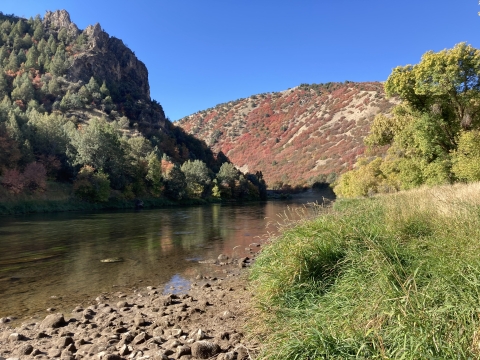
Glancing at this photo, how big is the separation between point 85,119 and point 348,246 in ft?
319

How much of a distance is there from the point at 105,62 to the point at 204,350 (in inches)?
5192

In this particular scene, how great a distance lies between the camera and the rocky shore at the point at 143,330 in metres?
4.77

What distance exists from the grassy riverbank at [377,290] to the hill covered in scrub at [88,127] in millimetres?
46491

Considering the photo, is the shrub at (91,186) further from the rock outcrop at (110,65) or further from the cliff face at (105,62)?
the rock outcrop at (110,65)

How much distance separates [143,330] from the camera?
6016 mm

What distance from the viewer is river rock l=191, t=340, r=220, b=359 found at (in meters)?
4.60

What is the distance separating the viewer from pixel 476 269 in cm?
387

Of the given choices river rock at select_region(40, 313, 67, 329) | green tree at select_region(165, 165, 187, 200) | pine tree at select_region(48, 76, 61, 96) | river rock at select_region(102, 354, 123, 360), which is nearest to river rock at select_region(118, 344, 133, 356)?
river rock at select_region(102, 354, 123, 360)

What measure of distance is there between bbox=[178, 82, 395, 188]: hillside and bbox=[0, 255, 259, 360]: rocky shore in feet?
336

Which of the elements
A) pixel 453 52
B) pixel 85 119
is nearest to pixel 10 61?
pixel 85 119

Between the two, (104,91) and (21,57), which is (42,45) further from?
(104,91)

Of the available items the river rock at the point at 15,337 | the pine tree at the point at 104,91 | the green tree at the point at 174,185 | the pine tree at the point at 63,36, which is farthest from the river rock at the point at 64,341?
the pine tree at the point at 63,36

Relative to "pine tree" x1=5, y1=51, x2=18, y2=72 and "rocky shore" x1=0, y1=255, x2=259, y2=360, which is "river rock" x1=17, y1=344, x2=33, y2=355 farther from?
"pine tree" x1=5, y1=51, x2=18, y2=72

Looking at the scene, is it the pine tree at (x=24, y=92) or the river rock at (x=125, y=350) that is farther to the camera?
the pine tree at (x=24, y=92)
